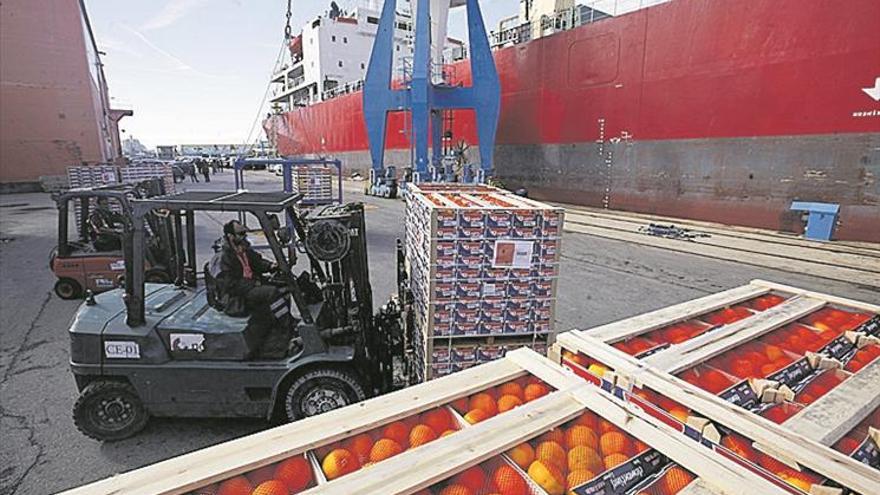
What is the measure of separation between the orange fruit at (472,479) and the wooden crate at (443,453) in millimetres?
29

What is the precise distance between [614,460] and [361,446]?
933 mm

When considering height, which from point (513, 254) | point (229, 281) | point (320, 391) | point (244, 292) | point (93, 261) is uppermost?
point (513, 254)

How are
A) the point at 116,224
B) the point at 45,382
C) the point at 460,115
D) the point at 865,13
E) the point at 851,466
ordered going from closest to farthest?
1. the point at 851,466
2. the point at 45,382
3. the point at 116,224
4. the point at 865,13
5. the point at 460,115

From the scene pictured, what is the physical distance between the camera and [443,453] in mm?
1536

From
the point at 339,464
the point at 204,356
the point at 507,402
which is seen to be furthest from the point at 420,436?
the point at 204,356

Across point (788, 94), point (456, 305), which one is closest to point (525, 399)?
point (456, 305)

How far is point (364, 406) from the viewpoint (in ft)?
6.13

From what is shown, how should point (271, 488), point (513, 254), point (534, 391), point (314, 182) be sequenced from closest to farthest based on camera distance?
1. point (271, 488)
2. point (534, 391)
3. point (513, 254)
4. point (314, 182)

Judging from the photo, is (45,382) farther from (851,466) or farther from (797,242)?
(797,242)

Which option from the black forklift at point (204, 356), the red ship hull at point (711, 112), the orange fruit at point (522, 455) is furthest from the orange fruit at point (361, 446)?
the red ship hull at point (711, 112)

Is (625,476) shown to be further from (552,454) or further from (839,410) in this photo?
(839,410)

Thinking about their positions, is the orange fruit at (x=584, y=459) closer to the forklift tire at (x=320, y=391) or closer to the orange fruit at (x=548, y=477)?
the orange fruit at (x=548, y=477)

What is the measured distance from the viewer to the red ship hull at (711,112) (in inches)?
406

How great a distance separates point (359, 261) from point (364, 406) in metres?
2.42
